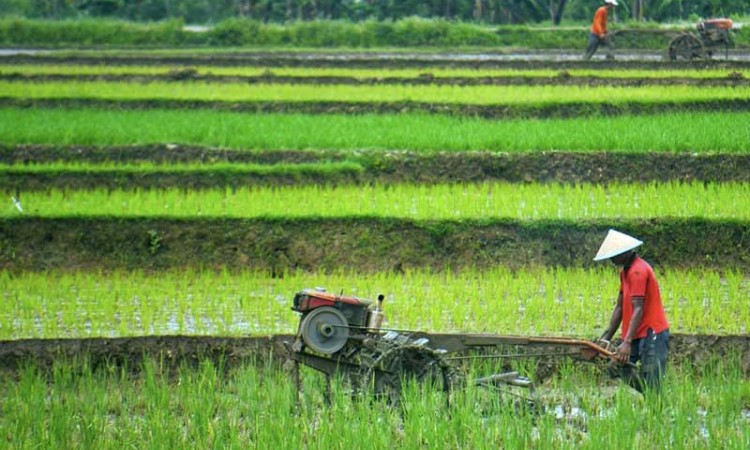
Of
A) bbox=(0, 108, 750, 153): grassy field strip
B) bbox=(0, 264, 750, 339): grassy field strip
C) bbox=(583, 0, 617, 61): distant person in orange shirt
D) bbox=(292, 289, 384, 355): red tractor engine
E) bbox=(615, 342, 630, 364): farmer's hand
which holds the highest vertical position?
bbox=(583, 0, 617, 61): distant person in orange shirt

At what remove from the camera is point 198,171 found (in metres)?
10.7

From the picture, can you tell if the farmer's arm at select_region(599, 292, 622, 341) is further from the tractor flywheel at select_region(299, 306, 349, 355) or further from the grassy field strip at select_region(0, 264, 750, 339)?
the grassy field strip at select_region(0, 264, 750, 339)

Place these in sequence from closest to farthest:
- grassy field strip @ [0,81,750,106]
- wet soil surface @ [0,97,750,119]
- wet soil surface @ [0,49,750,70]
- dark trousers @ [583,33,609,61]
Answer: wet soil surface @ [0,97,750,119], grassy field strip @ [0,81,750,106], wet soil surface @ [0,49,750,70], dark trousers @ [583,33,609,61]

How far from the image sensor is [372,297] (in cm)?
754

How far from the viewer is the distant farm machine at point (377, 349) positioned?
5281mm

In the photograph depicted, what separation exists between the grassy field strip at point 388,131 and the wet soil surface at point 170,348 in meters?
4.88

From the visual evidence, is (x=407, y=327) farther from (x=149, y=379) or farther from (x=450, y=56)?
(x=450, y=56)

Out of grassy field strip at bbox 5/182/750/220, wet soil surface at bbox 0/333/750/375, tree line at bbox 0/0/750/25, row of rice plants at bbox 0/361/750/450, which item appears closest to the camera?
row of rice plants at bbox 0/361/750/450

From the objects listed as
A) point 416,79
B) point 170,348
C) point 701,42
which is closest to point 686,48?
point 701,42

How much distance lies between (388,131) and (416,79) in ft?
14.3

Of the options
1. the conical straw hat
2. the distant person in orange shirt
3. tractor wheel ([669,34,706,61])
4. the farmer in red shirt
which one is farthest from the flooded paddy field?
the distant person in orange shirt

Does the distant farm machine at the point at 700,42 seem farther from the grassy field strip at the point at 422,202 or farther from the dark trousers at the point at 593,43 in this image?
the grassy field strip at the point at 422,202

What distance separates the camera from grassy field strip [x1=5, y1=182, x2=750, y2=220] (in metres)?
9.11

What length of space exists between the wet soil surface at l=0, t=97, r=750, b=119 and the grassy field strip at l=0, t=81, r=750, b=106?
7 cm
